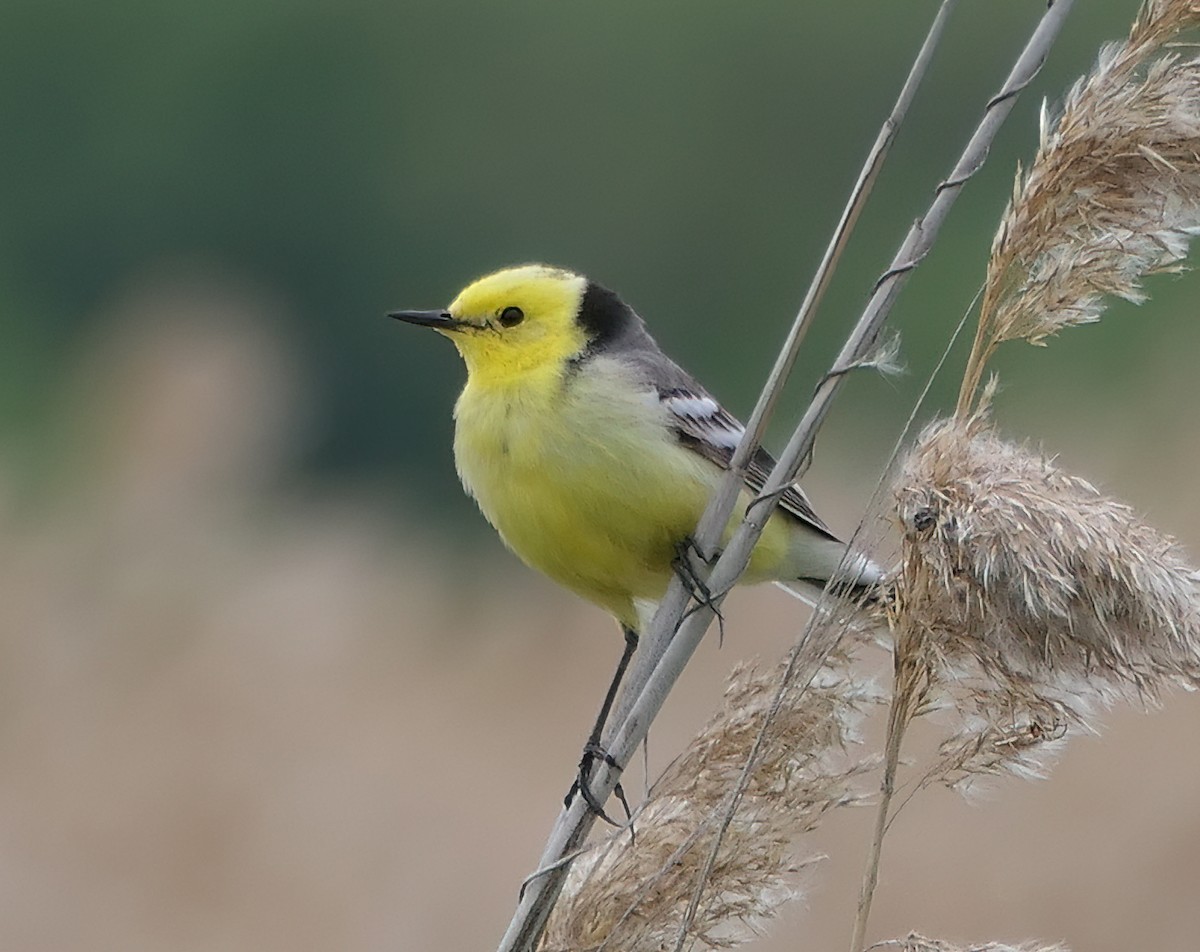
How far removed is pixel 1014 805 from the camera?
15.5 feet

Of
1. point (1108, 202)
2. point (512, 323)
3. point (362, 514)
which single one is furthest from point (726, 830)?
point (362, 514)

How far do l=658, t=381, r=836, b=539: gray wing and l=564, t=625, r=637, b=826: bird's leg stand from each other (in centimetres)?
39

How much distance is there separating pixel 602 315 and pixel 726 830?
135cm

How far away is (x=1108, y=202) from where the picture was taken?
6.07 ft

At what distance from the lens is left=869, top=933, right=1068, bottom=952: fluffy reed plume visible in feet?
5.65

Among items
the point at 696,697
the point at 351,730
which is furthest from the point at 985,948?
the point at 351,730

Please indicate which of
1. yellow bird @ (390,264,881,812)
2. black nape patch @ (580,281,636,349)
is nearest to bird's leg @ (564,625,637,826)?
yellow bird @ (390,264,881,812)

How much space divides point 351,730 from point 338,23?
53.8ft

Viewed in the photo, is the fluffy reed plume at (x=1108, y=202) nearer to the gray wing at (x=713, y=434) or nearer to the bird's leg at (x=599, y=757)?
the bird's leg at (x=599, y=757)

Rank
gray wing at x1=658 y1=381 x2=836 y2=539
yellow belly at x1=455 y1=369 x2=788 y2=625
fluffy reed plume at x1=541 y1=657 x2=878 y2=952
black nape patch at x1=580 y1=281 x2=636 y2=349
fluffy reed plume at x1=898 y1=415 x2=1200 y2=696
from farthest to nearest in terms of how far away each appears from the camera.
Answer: black nape patch at x1=580 y1=281 x2=636 y2=349, gray wing at x1=658 y1=381 x2=836 y2=539, yellow belly at x1=455 y1=369 x2=788 y2=625, fluffy reed plume at x1=541 y1=657 x2=878 y2=952, fluffy reed plume at x1=898 y1=415 x2=1200 y2=696

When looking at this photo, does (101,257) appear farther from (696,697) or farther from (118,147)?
(696,697)

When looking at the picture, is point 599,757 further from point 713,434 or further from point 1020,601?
point 713,434

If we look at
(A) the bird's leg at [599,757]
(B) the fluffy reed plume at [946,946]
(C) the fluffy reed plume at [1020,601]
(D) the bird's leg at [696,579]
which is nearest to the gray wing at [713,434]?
(A) the bird's leg at [599,757]

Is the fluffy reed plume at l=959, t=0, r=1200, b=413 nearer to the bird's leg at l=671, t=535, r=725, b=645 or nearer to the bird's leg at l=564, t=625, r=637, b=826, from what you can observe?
the bird's leg at l=671, t=535, r=725, b=645
